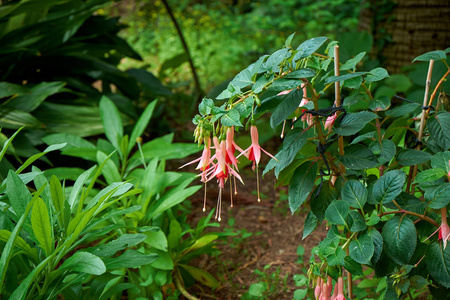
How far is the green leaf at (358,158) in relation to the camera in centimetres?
104

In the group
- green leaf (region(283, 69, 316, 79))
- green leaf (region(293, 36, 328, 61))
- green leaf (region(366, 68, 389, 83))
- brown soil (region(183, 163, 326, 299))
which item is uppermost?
green leaf (region(293, 36, 328, 61))

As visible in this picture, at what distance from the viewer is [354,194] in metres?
1.04

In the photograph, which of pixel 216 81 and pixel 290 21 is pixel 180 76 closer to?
pixel 216 81

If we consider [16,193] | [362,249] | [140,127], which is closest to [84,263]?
[16,193]

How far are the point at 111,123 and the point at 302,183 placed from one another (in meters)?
1.26

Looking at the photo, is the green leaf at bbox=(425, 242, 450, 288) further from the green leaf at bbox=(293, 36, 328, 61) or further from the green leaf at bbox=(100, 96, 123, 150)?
the green leaf at bbox=(100, 96, 123, 150)

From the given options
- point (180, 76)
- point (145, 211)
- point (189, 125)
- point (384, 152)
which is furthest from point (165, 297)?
point (180, 76)

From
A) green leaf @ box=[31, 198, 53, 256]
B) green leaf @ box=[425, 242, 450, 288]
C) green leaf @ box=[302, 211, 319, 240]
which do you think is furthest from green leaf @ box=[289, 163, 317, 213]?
green leaf @ box=[31, 198, 53, 256]

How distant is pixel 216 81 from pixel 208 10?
2.77 meters

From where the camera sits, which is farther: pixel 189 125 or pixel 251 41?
pixel 251 41

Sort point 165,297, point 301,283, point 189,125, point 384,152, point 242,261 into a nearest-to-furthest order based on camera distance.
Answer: point 384,152, point 301,283, point 165,297, point 242,261, point 189,125

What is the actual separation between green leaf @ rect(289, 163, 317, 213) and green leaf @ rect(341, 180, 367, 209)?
83mm

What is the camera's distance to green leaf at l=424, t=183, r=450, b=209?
97 cm

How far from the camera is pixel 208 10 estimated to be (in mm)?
7137
